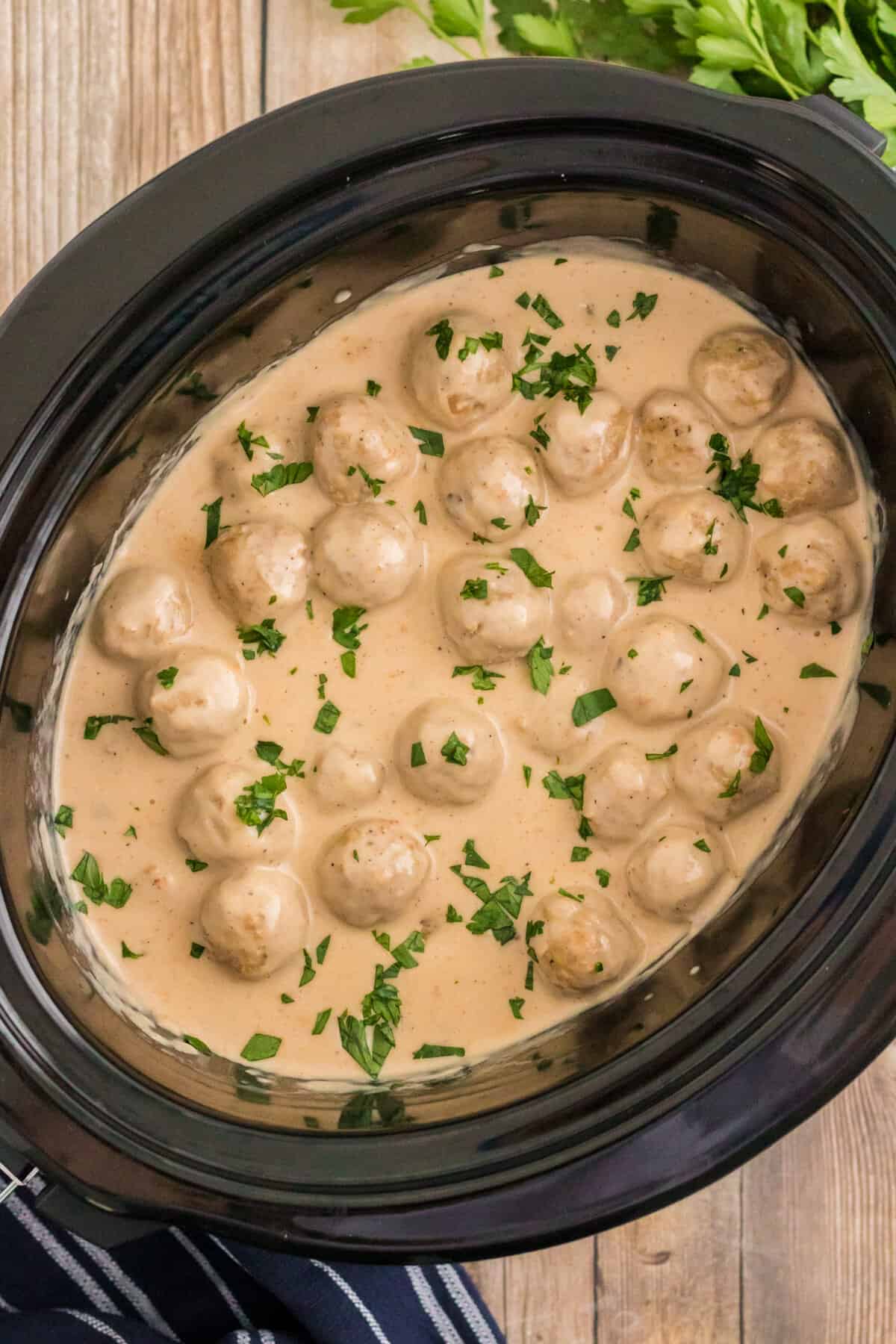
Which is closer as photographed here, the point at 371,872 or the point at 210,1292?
the point at 371,872

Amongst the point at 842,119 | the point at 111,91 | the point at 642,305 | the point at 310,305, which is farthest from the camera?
the point at 111,91

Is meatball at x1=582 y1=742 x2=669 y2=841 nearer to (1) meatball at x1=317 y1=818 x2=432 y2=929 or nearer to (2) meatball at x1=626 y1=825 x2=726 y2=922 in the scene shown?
(2) meatball at x1=626 y1=825 x2=726 y2=922

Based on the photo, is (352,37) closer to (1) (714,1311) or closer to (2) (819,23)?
(2) (819,23)

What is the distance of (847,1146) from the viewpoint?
185 centimetres

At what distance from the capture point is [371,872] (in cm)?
162

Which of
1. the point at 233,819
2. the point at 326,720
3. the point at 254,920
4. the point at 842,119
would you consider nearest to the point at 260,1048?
the point at 254,920

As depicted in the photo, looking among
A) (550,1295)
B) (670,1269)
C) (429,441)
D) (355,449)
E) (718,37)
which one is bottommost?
(550,1295)

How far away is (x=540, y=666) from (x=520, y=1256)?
835mm

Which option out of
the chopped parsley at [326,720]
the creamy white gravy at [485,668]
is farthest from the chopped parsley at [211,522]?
the chopped parsley at [326,720]

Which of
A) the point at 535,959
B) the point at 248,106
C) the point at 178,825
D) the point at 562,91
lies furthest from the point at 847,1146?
the point at 248,106

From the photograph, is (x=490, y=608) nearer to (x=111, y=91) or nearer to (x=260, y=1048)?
(x=260, y=1048)

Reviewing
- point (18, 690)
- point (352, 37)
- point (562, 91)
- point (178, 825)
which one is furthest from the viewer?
point (352, 37)

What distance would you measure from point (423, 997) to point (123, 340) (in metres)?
0.89

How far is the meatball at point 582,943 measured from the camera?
1.65 m
